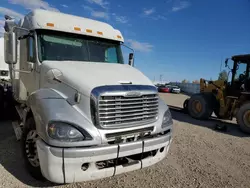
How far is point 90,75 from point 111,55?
153 cm

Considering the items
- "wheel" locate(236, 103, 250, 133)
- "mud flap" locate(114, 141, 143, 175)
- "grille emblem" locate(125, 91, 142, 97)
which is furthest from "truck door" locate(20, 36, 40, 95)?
"wheel" locate(236, 103, 250, 133)

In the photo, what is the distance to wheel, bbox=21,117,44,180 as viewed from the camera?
3273 mm

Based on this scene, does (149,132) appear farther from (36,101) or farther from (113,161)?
(36,101)

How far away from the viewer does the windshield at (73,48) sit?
3942 mm

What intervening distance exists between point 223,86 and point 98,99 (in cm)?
861

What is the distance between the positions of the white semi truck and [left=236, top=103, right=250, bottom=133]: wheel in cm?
572

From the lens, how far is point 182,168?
429cm

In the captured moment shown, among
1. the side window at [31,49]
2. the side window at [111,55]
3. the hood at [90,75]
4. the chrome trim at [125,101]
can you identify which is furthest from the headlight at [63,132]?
the side window at [111,55]

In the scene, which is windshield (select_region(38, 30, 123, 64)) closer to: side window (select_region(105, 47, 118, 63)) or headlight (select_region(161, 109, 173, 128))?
side window (select_region(105, 47, 118, 63))

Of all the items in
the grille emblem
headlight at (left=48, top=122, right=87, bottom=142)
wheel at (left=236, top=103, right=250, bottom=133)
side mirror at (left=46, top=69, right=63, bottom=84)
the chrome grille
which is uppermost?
side mirror at (left=46, top=69, right=63, bottom=84)

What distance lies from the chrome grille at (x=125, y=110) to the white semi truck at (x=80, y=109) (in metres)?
0.01

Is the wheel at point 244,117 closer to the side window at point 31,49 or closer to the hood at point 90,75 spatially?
the hood at point 90,75

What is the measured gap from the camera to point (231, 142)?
6508 mm

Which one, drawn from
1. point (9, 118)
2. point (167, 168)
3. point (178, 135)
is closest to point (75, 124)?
point (167, 168)
